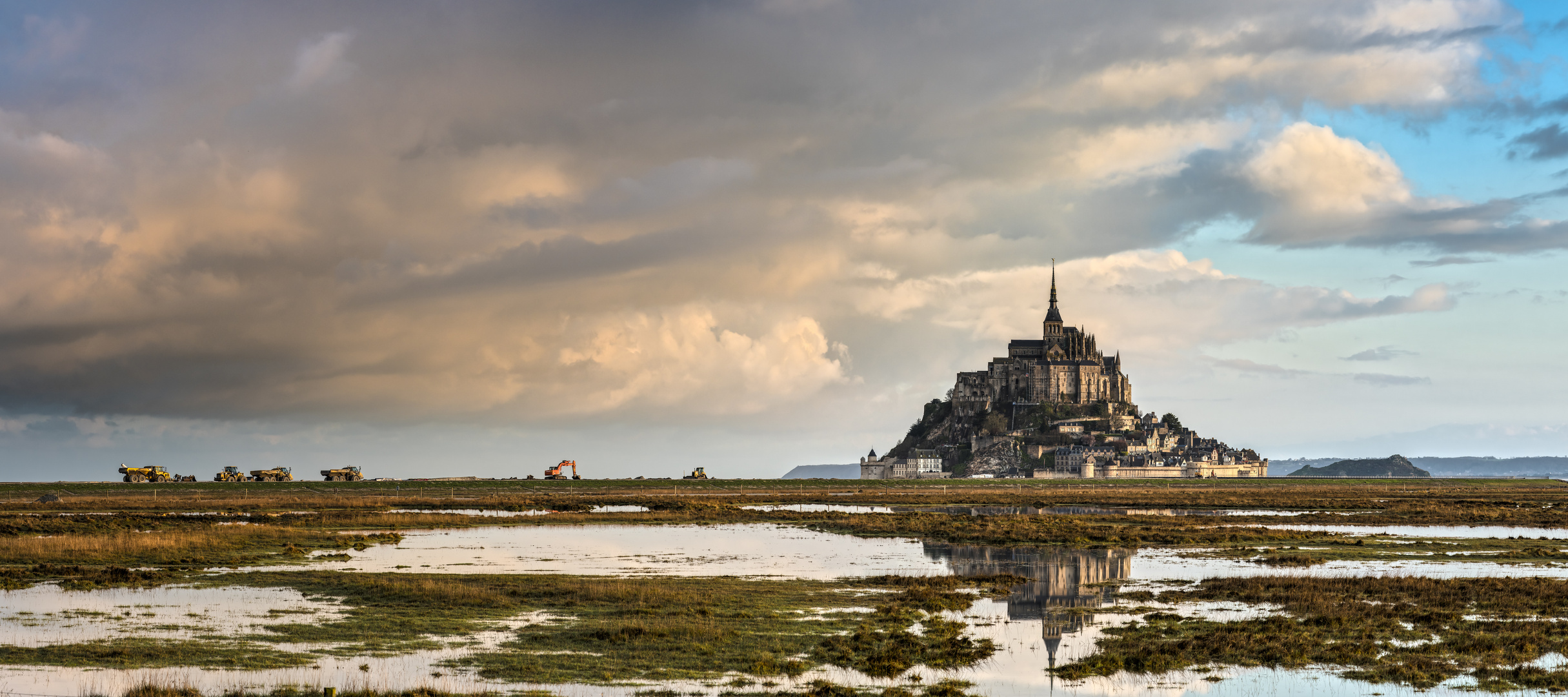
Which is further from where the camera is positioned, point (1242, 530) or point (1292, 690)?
point (1242, 530)

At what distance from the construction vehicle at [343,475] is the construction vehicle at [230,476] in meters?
12.6

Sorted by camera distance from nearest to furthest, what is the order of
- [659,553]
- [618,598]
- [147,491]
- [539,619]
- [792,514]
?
[539,619] < [618,598] < [659,553] < [792,514] < [147,491]

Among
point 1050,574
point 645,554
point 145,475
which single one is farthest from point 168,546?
point 145,475

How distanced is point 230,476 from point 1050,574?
155 metres

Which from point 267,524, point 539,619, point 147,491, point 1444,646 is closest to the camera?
point 1444,646

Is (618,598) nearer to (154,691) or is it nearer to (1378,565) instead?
(154,691)

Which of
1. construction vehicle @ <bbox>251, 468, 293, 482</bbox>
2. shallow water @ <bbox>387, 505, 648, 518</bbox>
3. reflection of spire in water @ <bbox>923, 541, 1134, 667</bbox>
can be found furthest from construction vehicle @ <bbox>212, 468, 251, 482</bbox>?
reflection of spire in water @ <bbox>923, 541, 1134, 667</bbox>

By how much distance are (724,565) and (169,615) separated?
18378 mm

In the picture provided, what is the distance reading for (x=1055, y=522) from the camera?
208ft

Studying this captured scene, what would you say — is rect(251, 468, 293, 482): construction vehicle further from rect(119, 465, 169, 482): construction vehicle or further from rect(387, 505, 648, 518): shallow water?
rect(387, 505, 648, 518): shallow water

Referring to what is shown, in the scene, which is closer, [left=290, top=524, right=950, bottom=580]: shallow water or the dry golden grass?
[left=290, top=524, right=950, bottom=580]: shallow water

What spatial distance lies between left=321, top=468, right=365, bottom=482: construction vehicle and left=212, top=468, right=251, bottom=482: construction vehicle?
1262 centimetres

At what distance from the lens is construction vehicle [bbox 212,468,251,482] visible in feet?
535

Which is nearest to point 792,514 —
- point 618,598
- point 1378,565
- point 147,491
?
point 1378,565
